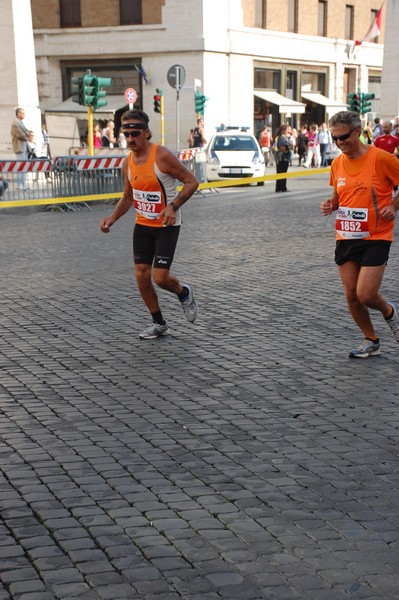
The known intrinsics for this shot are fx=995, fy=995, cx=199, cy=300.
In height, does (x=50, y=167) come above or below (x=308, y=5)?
below

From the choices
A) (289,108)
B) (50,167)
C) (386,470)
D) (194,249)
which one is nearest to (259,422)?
(386,470)

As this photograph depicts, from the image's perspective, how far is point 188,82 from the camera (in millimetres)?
43875

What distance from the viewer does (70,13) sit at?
46.3 m

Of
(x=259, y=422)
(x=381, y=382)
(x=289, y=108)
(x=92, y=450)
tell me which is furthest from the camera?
(x=289, y=108)

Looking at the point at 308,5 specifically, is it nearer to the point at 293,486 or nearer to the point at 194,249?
the point at 194,249

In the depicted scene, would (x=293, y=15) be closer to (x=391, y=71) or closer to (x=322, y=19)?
(x=322, y=19)

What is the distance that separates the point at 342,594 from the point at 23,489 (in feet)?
5.58

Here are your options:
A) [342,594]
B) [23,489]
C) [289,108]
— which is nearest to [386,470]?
[342,594]

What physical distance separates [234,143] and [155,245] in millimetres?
21999

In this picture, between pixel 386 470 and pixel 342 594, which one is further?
pixel 386 470

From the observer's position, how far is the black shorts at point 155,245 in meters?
7.97

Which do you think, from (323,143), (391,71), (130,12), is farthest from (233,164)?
(130,12)

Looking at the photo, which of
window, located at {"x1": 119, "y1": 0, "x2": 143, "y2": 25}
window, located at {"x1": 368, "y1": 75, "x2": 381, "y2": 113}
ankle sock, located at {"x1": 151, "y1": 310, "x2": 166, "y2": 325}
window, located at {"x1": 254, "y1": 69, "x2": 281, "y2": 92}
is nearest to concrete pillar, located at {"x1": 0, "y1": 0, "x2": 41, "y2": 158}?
window, located at {"x1": 119, "y1": 0, "x2": 143, "y2": 25}

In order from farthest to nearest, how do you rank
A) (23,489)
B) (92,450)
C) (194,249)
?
(194,249) → (92,450) → (23,489)
